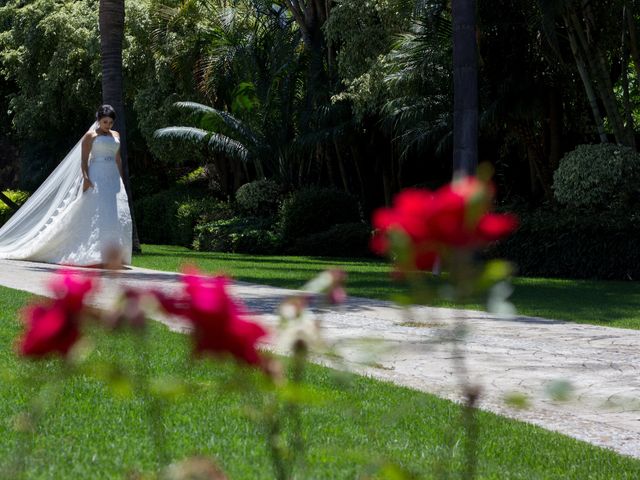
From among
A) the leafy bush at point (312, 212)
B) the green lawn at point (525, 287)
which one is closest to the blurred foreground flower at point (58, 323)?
the green lawn at point (525, 287)

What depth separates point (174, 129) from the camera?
25.8 meters

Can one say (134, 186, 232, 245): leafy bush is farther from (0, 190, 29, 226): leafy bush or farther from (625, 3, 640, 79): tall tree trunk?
(625, 3, 640, 79): tall tree trunk

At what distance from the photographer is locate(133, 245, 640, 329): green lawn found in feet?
36.0

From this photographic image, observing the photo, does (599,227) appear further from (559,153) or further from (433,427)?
(433,427)

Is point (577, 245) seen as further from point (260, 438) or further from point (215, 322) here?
point (215, 322)

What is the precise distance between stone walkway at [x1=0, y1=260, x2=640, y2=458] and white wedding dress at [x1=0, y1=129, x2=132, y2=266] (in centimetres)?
379

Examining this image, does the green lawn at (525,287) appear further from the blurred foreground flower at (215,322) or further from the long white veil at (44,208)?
the blurred foreground flower at (215,322)

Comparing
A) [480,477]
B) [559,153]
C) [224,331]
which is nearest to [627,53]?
[559,153]

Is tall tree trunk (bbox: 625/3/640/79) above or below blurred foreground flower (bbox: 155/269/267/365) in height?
above

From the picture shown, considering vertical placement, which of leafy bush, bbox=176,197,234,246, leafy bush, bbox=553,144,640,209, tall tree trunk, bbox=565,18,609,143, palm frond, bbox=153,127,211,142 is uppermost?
tall tree trunk, bbox=565,18,609,143

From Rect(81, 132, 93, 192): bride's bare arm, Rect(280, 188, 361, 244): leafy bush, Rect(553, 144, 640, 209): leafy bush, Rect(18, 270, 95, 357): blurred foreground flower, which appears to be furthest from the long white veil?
Rect(18, 270, 95, 357): blurred foreground flower

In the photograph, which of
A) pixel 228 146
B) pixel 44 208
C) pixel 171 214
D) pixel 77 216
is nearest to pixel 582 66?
pixel 77 216

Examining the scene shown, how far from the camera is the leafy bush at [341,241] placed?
22.7 m

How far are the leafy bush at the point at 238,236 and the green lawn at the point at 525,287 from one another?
10.0 feet
